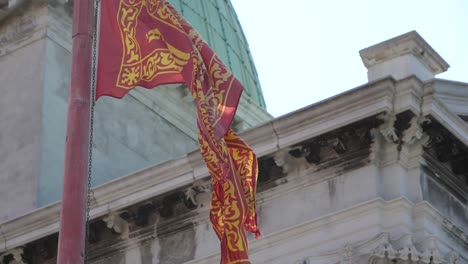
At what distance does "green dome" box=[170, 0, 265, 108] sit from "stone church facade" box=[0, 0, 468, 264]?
897cm

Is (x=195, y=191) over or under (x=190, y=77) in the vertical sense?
over

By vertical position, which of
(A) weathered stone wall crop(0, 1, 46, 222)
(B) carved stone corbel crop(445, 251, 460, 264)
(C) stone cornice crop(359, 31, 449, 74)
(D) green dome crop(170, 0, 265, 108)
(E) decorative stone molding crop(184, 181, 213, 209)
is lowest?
(B) carved stone corbel crop(445, 251, 460, 264)

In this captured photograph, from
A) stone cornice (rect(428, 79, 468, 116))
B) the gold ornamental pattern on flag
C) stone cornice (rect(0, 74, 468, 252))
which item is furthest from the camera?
stone cornice (rect(428, 79, 468, 116))

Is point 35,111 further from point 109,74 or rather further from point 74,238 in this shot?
point 74,238

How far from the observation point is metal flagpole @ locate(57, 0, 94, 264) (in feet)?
39.1

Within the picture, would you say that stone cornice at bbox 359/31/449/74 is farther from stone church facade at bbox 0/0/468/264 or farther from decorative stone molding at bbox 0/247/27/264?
decorative stone molding at bbox 0/247/27/264

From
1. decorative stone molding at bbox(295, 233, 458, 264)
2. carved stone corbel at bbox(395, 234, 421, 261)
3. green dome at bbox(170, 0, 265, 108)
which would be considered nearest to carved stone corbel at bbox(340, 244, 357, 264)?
decorative stone molding at bbox(295, 233, 458, 264)

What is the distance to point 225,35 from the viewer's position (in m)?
29.2

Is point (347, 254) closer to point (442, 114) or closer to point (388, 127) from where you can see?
point (388, 127)

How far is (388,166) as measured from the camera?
59.0ft

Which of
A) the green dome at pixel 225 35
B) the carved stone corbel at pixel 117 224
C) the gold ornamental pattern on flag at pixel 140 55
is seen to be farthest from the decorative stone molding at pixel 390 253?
the green dome at pixel 225 35

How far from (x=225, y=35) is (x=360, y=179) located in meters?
11.5

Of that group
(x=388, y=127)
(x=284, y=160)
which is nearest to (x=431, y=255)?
(x=388, y=127)

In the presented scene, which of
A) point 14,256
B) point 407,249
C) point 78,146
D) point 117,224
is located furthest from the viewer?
point 14,256
